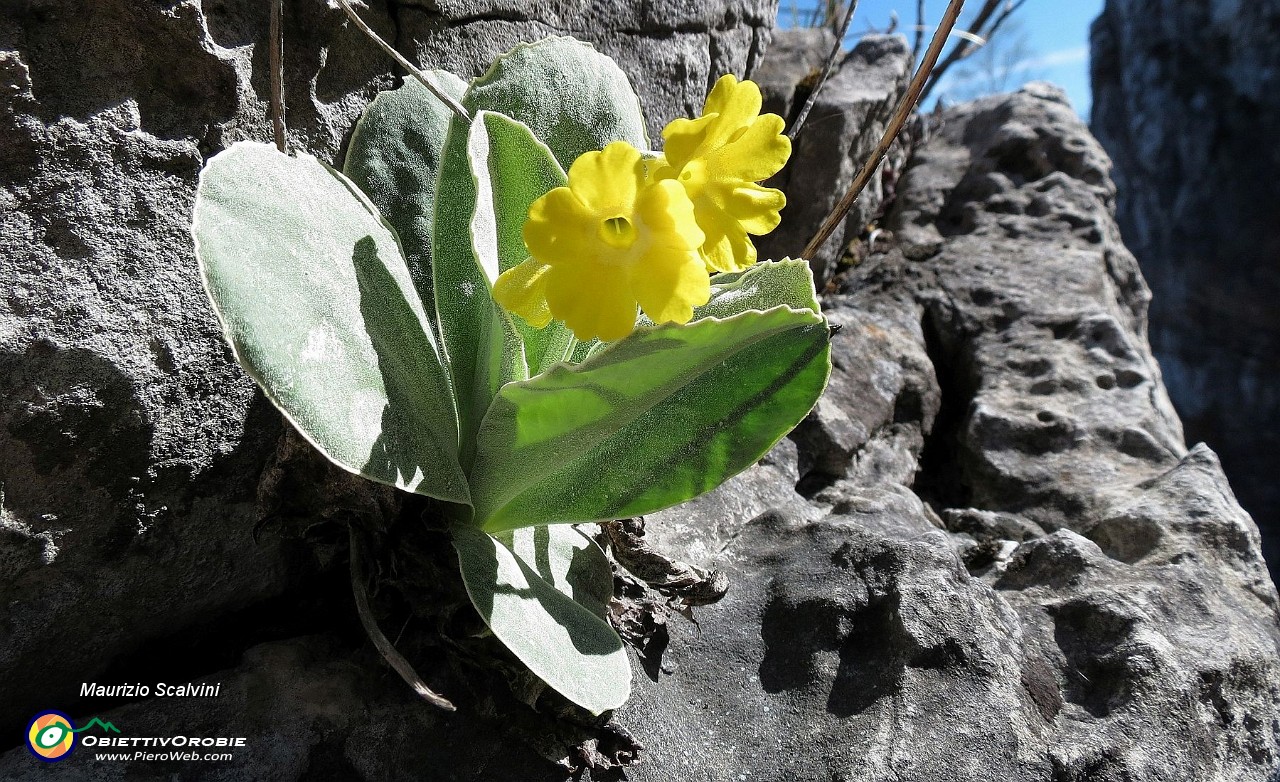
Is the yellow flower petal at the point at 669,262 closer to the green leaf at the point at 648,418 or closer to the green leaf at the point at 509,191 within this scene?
the green leaf at the point at 648,418

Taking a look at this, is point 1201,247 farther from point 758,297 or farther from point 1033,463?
point 758,297

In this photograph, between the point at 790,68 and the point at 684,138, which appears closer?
the point at 684,138

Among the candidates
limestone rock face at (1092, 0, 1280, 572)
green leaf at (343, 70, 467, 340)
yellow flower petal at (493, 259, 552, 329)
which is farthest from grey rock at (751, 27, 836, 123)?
limestone rock face at (1092, 0, 1280, 572)

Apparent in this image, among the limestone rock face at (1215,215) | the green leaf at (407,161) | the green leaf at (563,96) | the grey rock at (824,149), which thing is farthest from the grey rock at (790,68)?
the limestone rock face at (1215,215)

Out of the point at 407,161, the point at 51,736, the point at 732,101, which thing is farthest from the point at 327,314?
the point at 51,736

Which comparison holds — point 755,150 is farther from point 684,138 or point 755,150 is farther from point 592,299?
point 592,299

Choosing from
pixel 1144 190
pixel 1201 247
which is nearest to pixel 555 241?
pixel 1201 247
